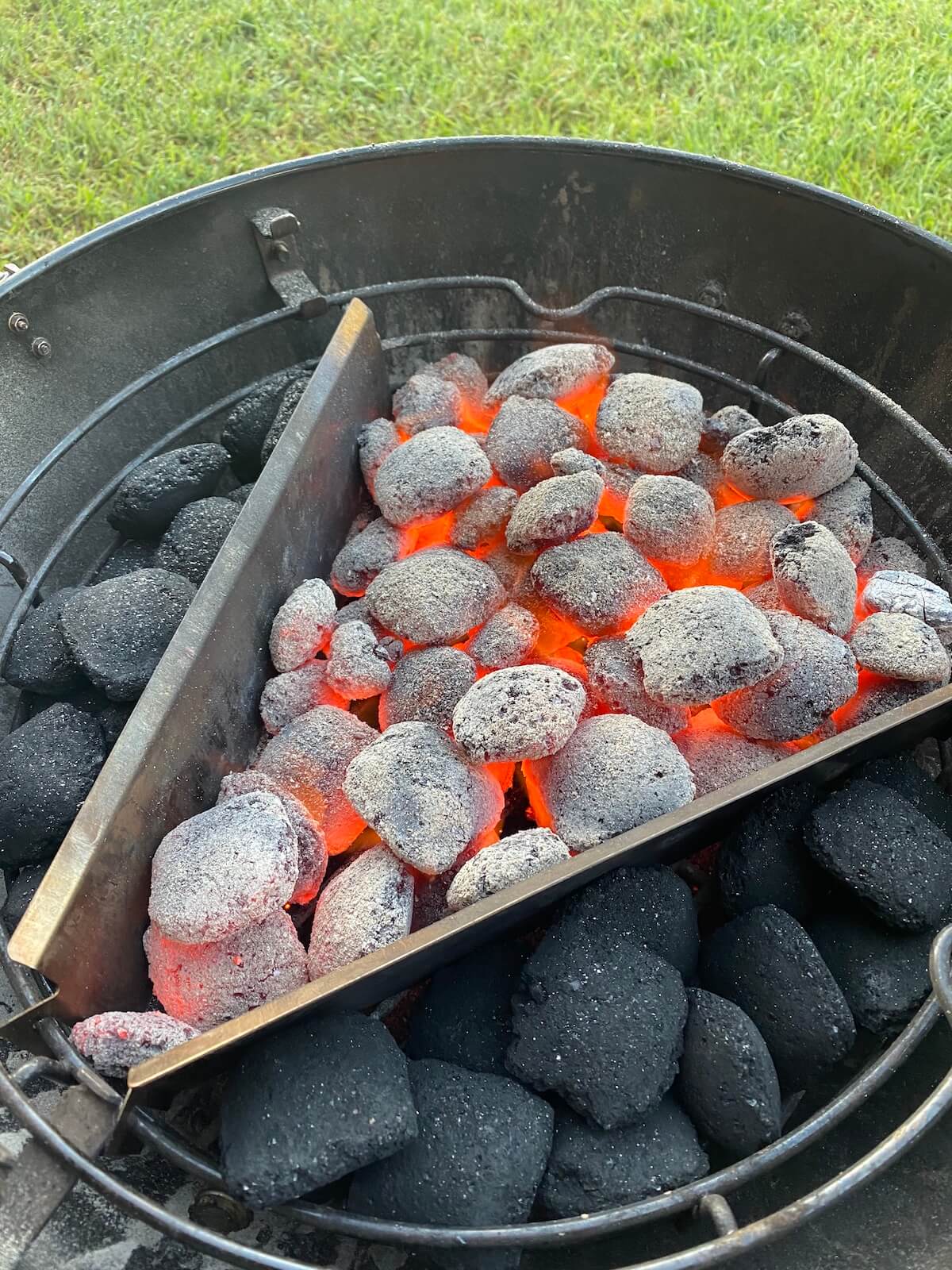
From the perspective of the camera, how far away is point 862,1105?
2.87 feet

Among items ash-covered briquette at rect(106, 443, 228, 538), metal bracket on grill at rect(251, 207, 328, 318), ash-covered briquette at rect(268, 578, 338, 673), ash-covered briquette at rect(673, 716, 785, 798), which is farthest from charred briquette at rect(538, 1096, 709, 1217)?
metal bracket on grill at rect(251, 207, 328, 318)

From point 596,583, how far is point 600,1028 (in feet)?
1.60

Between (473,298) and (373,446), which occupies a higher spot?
(473,298)

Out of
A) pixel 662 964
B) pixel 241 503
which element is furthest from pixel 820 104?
pixel 662 964

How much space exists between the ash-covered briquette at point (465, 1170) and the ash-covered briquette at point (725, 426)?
35.7 inches

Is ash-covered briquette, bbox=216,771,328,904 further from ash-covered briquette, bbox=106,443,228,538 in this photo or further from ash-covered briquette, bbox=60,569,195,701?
ash-covered briquette, bbox=106,443,228,538

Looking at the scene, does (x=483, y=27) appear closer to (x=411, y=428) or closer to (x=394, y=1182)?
(x=411, y=428)

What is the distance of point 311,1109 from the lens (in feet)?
2.42

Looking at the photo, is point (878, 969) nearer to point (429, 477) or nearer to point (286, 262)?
point (429, 477)

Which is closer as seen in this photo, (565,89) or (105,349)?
(105,349)

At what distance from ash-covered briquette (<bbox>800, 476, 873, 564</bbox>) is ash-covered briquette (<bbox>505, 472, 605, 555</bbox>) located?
0.32 m

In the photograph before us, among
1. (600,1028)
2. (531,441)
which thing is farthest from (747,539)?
(600,1028)

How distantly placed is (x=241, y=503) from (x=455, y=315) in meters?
0.54

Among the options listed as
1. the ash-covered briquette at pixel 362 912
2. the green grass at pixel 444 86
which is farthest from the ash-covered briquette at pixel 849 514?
the green grass at pixel 444 86
